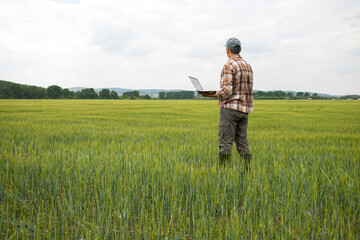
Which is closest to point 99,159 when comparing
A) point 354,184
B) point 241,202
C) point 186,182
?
point 186,182

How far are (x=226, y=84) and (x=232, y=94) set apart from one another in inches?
8.7

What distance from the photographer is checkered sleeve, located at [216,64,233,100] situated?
12.0 ft

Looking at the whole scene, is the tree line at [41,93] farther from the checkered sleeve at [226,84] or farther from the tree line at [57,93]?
the checkered sleeve at [226,84]

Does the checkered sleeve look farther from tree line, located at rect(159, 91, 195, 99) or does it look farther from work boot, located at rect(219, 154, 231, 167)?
tree line, located at rect(159, 91, 195, 99)

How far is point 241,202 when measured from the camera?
314cm

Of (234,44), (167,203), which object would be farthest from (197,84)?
(167,203)

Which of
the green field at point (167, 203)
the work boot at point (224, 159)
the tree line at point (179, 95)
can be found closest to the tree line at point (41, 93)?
the tree line at point (179, 95)

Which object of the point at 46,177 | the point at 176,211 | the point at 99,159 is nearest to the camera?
the point at 176,211

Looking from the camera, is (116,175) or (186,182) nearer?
(186,182)

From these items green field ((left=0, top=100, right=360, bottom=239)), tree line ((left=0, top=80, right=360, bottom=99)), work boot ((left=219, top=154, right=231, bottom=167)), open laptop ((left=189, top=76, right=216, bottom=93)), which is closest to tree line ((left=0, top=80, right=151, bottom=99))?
Result: tree line ((left=0, top=80, right=360, bottom=99))

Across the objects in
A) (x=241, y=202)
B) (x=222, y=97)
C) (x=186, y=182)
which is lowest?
(x=241, y=202)

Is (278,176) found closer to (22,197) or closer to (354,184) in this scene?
(354,184)

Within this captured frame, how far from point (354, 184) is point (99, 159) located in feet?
12.6

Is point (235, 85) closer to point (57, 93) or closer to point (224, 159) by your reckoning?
point (224, 159)
